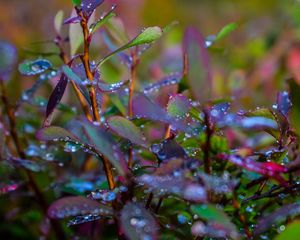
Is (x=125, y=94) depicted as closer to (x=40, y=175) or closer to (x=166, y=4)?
(x=40, y=175)

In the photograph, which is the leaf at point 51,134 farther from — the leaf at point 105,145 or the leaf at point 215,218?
the leaf at point 215,218

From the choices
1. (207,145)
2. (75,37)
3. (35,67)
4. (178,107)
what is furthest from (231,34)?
(207,145)

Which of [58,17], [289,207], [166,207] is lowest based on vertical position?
[166,207]

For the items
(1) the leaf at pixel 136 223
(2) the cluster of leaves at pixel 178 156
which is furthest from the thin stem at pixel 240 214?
(1) the leaf at pixel 136 223

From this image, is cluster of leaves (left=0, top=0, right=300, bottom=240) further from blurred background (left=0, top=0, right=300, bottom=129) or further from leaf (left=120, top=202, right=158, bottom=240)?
blurred background (left=0, top=0, right=300, bottom=129)

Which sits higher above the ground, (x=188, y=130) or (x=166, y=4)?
(x=166, y=4)

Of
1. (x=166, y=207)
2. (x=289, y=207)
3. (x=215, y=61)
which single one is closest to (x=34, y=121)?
(x=166, y=207)

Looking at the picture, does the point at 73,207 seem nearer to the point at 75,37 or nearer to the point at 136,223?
the point at 136,223

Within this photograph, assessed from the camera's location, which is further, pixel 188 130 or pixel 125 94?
pixel 125 94

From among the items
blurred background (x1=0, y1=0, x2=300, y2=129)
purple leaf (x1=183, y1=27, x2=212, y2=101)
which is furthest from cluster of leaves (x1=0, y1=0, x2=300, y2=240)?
blurred background (x1=0, y1=0, x2=300, y2=129)
